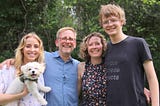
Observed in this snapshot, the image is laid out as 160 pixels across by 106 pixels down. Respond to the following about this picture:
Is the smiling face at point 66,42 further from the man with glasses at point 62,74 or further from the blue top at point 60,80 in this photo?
the blue top at point 60,80

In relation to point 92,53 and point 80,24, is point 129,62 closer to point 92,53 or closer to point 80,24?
point 92,53

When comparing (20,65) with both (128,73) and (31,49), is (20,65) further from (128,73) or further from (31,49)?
(128,73)

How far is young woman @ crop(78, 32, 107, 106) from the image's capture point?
13.8ft

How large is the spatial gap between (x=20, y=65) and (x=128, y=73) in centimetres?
125

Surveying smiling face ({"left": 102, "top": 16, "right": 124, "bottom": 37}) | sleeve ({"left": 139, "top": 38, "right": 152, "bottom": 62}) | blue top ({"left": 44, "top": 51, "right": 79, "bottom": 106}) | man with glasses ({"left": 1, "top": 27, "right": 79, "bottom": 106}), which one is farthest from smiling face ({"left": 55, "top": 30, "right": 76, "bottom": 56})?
sleeve ({"left": 139, "top": 38, "right": 152, "bottom": 62})

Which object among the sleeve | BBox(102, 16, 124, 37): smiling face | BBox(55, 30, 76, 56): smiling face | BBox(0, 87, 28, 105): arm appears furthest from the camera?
BBox(55, 30, 76, 56): smiling face

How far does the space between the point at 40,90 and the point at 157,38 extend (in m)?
6.80

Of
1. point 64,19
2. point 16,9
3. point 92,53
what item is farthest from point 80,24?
point 92,53

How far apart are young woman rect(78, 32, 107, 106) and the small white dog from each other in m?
0.43

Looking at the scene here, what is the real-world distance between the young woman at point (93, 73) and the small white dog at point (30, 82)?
0.43m

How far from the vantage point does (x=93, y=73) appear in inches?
170

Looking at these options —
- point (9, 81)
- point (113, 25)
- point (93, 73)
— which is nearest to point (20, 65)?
point (9, 81)

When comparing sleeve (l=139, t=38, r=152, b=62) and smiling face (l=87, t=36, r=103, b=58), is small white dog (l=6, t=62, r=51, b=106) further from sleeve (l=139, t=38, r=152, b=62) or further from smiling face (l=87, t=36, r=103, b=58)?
sleeve (l=139, t=38, r=152, b=62)

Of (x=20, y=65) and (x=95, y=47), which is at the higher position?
(x=95, y=47)
